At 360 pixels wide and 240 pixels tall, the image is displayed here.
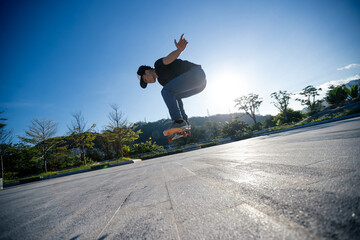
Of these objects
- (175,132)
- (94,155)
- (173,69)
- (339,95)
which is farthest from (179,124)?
(339,95)

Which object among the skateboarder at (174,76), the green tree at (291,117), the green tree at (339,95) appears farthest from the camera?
the green tree at (291,117)

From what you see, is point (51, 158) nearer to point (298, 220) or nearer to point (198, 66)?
point (198, 66)

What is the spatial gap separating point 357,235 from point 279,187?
492mm

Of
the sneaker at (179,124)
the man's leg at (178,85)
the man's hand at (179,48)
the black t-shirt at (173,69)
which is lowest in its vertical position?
the sneaker at (179,124)

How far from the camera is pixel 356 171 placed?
0.75 m

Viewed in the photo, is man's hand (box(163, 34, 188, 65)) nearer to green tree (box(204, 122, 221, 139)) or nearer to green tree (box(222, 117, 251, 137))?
green tree (box(222, 117, 251, 137))

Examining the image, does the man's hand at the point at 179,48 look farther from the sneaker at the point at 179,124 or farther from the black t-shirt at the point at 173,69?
the sneaker at the point at 179,124

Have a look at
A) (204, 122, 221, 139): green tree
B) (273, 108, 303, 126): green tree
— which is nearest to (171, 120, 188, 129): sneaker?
(204, 122, 221, 139): green tree

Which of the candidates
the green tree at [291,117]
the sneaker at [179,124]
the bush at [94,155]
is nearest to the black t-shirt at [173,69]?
the sneaker at [179,124]

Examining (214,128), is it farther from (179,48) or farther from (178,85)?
(179,48)

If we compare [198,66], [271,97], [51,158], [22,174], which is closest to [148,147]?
[51,158]

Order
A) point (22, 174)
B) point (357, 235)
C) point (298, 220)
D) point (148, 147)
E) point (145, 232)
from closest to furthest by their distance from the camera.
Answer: point (357, 235) < point (298, 220) < point (145, 232) < point (22, 174) < point (148, 147)

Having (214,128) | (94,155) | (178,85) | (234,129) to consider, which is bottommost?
(234,129)

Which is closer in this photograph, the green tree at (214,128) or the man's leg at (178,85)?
the man's leg at (178,85)
